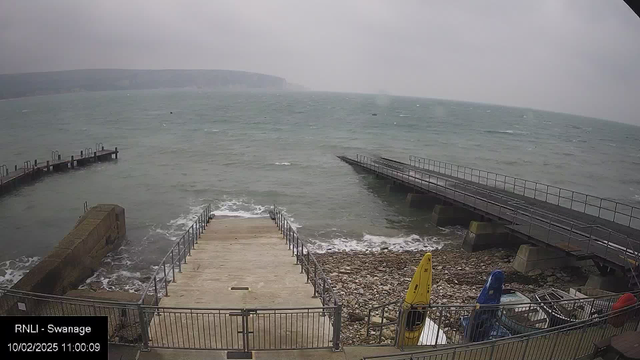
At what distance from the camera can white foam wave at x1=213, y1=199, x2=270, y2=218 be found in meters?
28.7

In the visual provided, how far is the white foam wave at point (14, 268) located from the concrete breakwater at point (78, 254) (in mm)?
2855

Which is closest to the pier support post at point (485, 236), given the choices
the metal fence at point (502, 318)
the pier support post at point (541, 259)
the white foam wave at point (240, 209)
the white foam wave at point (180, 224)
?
the pier support post at point (541, 259)

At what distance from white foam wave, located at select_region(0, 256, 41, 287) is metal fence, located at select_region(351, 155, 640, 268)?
77.1ft

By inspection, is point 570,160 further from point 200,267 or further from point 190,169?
point 200,267

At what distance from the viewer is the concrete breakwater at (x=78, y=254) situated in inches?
582

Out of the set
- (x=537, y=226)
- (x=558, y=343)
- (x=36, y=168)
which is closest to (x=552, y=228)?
(x=537, y=226)

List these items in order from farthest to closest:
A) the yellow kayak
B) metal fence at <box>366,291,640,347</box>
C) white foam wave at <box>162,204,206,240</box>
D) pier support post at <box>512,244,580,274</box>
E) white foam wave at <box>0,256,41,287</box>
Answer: white foam wave at <box>162,204,206,240</box> < white foam wave at <box>0,256,41,287</box> < pier support post at <box>512,244,580,274</box> < metal fence at <box>366,291,640,347</box> < the yellow kayak

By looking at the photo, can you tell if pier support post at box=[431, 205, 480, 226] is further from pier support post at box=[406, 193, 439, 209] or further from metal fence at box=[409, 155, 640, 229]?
metal fence at box=[409, 155, 640, 229]

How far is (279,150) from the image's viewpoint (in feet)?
200

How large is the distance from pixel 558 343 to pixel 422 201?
21.9 meters

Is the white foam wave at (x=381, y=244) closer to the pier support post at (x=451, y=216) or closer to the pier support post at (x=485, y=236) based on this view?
the pier support post at (x=485, y=236)

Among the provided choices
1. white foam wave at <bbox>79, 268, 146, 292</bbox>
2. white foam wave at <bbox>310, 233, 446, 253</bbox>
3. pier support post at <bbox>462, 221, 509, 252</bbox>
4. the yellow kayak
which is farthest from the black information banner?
pier support post at <bbox>462, 221, 509, 252</bbox>

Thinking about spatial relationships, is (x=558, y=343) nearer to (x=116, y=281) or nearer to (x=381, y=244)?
(x=381, y=244)

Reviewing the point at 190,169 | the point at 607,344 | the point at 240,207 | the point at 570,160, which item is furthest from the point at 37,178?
the point at 570,160
